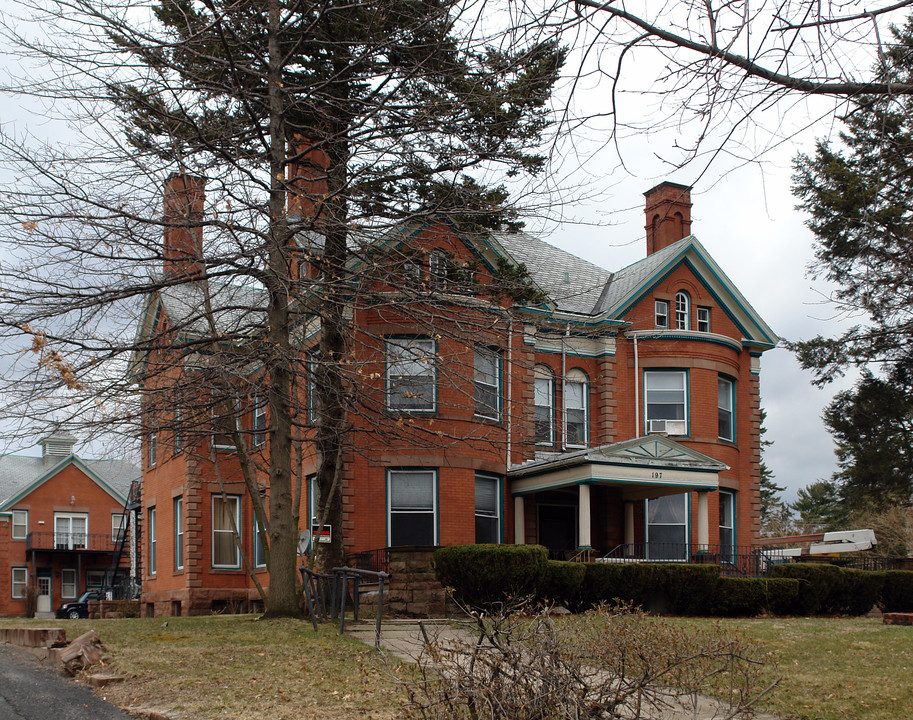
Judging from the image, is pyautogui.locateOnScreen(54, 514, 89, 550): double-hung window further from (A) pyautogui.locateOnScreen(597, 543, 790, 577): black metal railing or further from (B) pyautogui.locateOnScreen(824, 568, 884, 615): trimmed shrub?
(B) pyautogui.locateOnScreen(824, 568, 884, 615): trimmed shrub

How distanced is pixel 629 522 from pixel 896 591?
248 inches

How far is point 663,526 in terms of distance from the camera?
25.3m

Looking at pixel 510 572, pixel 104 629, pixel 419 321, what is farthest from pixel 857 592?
pixel 104 629

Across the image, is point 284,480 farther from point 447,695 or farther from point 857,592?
point 857,592

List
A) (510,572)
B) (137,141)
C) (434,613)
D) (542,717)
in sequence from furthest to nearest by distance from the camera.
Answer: (434,613) < (510,572) < (137,141) < (542,717)

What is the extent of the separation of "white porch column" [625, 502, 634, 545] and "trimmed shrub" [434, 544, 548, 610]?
7.03 meters

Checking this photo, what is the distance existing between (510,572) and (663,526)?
29.1ft

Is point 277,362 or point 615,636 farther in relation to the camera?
point 277,362

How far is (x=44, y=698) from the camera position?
9.26 m

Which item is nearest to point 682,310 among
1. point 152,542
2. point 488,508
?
point 488,508

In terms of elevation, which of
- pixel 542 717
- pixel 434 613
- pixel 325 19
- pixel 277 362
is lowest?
pixel 434 613

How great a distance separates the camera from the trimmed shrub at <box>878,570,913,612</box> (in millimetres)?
22016

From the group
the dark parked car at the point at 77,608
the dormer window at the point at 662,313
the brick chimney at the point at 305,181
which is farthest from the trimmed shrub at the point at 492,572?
the dark parked car at the point at 77,608

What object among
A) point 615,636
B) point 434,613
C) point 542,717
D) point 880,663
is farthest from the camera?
point 434,613
